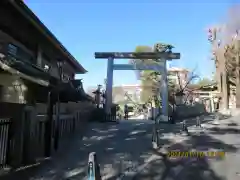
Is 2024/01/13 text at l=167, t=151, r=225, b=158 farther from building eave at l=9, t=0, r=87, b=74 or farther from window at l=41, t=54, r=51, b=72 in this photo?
window at l=41, t=54, r=51, b=72

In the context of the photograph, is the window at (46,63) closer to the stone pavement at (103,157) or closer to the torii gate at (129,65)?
the stone pavement at (103,157)

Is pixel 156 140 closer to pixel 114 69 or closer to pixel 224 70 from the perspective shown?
pixel 114 69

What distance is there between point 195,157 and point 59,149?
4485 millimetres

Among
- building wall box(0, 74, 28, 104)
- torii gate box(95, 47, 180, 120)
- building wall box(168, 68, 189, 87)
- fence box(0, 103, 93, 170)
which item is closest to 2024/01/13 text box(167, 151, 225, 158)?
fence box(0, 103, 93, 170)

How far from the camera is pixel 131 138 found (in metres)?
14.6

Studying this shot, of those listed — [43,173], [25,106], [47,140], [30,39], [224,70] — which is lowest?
[43,173]

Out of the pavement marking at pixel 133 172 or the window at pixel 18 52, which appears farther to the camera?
the window at pixel 18 52

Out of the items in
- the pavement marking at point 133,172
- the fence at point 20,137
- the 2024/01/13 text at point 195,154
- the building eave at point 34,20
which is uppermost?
the building eave at point 34,20

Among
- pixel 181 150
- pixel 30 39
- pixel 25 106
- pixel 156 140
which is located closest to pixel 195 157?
pixel 181 150

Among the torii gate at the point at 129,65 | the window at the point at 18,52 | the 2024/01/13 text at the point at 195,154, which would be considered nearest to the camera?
the window at the point at 18,52

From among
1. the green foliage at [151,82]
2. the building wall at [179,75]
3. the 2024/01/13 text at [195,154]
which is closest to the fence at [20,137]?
the 2024/01/13 text at [195,154]

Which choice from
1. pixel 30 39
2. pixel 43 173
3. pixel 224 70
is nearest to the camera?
pixel 43 173

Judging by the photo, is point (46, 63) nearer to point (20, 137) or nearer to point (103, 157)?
point (103, 157)

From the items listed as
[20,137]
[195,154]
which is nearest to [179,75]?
[195,154]
